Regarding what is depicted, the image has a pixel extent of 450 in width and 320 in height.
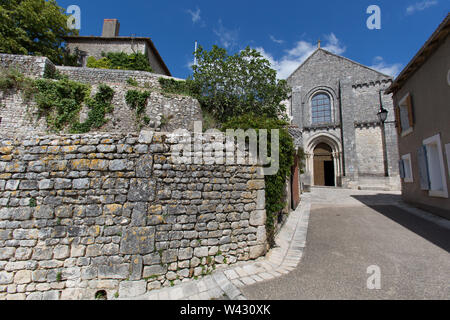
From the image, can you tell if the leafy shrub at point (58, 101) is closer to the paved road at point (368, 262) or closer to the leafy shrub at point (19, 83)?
the leafy shrub at point (19, 83)

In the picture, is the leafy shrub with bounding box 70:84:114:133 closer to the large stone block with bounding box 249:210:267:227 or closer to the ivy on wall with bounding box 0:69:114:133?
the ivy on wall with bounding box 0:69:114:133

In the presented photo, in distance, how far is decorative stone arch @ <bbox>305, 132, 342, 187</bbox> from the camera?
1611 centimetres

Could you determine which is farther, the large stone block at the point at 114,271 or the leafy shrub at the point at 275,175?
the leafy shrub at the point at 275,175

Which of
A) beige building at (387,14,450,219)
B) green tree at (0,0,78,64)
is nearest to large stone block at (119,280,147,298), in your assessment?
beige building at (387,14,450,219)

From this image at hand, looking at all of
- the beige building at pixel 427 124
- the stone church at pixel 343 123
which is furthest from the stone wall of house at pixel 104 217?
the stone church at pixel 343 123

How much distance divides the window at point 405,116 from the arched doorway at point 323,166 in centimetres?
879

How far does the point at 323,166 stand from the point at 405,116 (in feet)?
32.0

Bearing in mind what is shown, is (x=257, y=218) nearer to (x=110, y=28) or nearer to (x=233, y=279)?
(x=233, y=279)

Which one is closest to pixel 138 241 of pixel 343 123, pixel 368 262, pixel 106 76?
pixel 368 262

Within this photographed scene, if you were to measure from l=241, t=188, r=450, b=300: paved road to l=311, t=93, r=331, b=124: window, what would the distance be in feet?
44.0

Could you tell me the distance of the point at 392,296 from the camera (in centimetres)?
242

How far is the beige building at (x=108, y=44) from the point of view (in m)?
15.7
